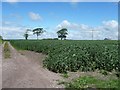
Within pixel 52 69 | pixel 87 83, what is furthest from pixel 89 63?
pixel 87 83

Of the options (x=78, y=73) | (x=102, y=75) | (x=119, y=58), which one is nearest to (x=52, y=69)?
(x=78, y=73)

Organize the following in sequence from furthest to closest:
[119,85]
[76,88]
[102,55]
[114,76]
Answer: [102,55] → [114,76] → [119,85] → [76,88]

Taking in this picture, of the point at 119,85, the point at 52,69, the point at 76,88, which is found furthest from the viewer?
the point at 52,69

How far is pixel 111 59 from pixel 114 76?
2082mm

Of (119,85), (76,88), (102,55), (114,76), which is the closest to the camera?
(76,88)

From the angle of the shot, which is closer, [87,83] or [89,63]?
[87,83]

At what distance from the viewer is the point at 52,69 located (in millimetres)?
16703

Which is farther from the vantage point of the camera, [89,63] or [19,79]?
[89,63]

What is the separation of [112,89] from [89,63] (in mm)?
6064

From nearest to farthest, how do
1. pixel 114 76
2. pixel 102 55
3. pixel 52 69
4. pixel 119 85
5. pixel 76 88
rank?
pixel 76 88 < pixel 119 85 < pixel 114 76 < pixel 52 69 < pixel 102 55

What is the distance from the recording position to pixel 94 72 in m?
16.7

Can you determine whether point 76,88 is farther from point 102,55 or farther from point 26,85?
point 102,55

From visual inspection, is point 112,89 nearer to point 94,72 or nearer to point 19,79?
point 19,79

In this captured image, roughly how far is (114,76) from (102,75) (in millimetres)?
640
